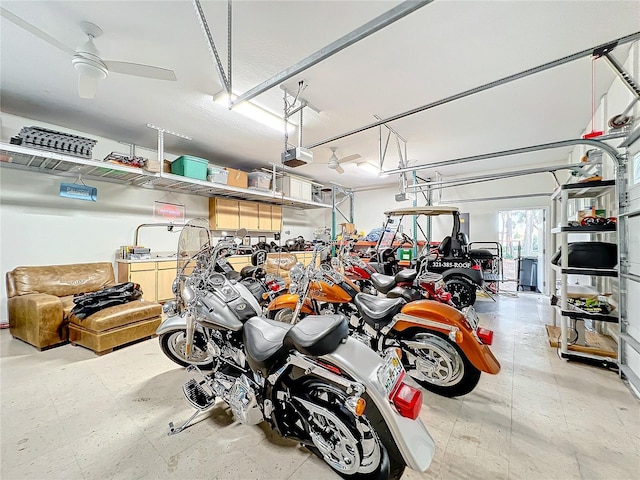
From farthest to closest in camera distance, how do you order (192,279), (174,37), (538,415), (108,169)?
(108,169)
(174,37)
(538,415)
(192,279)

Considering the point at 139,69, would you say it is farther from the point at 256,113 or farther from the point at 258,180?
the point at 258,180

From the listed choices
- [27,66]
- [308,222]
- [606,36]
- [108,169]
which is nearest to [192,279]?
[27,66]

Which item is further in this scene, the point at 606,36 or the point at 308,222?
the point at 308,222

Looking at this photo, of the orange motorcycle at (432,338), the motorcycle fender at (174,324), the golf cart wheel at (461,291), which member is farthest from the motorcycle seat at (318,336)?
the golf cart wheel at (461,291)

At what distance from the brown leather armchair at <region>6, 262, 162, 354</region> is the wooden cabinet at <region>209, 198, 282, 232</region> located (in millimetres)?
2690

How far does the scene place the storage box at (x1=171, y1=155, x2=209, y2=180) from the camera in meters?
4.80

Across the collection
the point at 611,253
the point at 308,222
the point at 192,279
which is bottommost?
the point at 192,279

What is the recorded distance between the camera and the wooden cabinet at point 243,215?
6305 mm

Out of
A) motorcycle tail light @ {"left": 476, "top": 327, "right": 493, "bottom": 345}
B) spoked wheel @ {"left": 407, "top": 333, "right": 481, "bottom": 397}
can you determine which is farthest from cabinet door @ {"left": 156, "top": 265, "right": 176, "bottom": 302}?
motorcycle tail light @ {"left": 476, "top": 327, "right": 493, "bottom": 345}

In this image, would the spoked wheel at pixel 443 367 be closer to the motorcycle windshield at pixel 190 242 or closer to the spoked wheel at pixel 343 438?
the spoked wheel at pixel 343 438

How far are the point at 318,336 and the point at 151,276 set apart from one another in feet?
15.5

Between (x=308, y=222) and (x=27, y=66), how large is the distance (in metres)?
7.32

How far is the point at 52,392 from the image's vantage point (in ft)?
7.29

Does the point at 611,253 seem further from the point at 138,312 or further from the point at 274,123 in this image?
the point at 138,312
